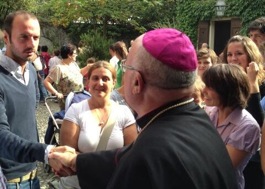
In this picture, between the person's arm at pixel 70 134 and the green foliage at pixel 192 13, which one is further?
the green foliage at pixel 192 13

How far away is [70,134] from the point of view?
122 inches

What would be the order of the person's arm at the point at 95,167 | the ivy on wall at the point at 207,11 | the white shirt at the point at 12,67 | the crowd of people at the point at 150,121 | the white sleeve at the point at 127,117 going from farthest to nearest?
the ivy on wall at the point at 207,11
the white sleeve at the point at 127,117
the white shirt at the point at 12,67
the person's arm at the point at 95,167
the crowd of people at the point at 150,121

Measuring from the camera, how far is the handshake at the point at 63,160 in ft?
7.09

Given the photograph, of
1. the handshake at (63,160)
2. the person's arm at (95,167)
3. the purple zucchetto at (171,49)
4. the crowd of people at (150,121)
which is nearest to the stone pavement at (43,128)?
the crowd of people at (150,121)

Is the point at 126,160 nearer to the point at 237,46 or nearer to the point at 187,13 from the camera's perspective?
the point at 237,46

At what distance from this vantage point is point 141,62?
5.24 ft

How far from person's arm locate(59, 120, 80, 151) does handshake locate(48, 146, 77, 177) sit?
0.68m

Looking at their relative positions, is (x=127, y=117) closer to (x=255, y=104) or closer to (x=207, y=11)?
(x=255, y=104)

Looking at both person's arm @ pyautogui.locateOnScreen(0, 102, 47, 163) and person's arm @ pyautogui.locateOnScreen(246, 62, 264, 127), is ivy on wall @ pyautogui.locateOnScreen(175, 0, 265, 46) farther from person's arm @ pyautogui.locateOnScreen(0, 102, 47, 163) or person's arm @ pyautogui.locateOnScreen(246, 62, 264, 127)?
person's arm @ pyautogui.locateOnScreen(0, 102, 47, 163)

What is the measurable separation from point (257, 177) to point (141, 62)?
1.89m

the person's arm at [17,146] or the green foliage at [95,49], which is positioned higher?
the person's arm at [17,146]

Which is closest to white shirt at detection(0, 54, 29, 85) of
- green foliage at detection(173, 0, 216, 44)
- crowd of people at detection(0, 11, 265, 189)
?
crowd of people at detection(0, 11, 265, 189)

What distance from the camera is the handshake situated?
216cm

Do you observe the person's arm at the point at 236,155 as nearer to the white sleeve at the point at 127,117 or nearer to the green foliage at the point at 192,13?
the white sleeve at the point at 127,117
